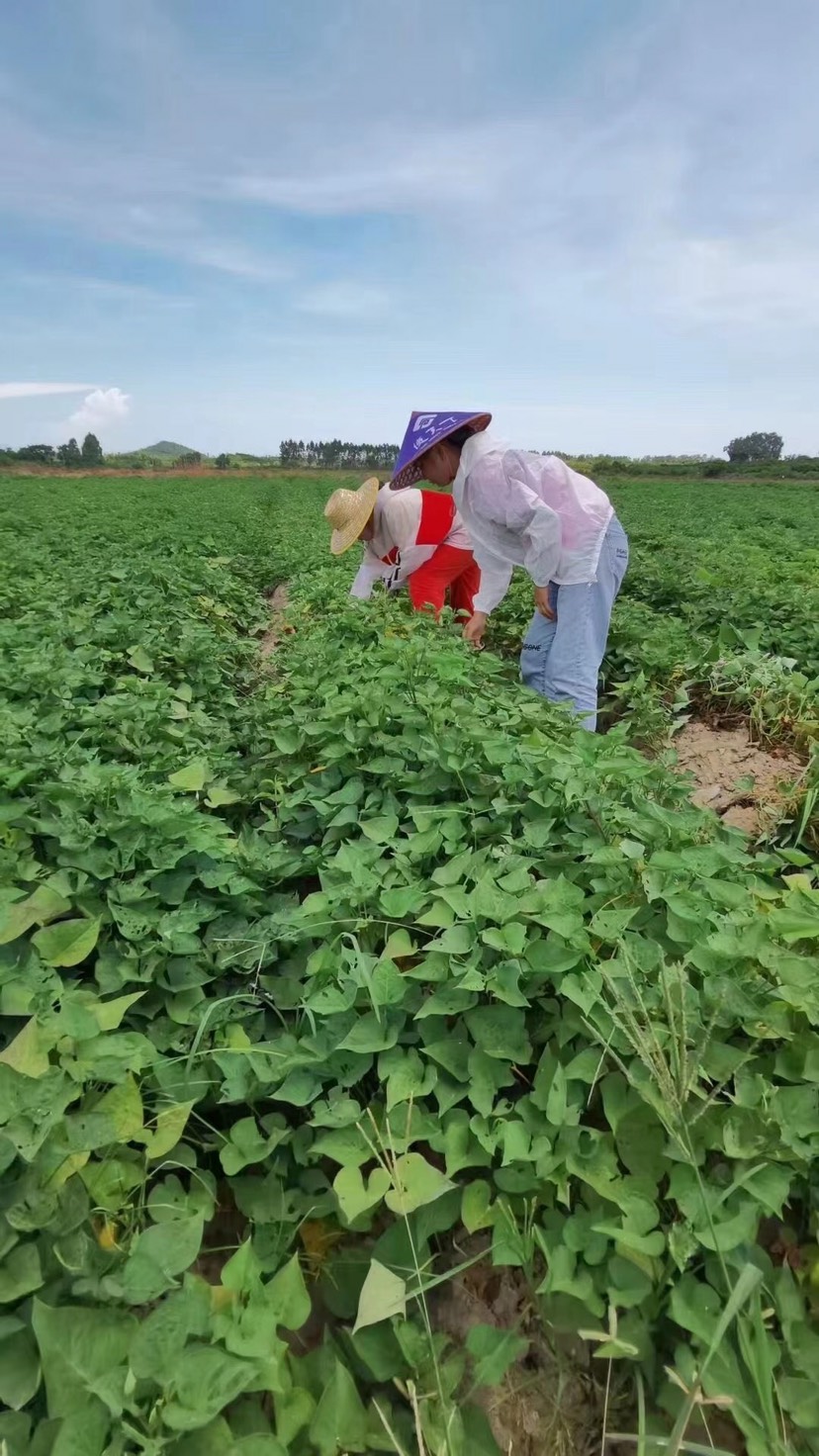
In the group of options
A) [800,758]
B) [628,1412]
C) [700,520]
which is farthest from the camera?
[700,520]

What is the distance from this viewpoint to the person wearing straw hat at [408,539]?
15.1 feet

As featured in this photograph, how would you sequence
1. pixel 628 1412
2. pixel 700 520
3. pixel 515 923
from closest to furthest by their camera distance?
pixel 628 1412, pixel 515 923, pixel 700 520

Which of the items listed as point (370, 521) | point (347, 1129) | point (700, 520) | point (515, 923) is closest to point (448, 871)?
point (515, 923)

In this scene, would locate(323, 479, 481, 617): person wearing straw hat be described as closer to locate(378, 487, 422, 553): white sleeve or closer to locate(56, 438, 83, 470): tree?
locate(378, 487, 422, 553): white sleeve

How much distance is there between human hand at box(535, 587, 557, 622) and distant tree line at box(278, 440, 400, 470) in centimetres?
6080

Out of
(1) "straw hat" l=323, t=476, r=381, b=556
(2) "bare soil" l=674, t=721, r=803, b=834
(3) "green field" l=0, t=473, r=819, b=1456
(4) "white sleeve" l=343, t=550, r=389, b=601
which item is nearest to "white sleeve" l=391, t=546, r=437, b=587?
(4) "white sleeve" l=343, t=550, r=389, b=601

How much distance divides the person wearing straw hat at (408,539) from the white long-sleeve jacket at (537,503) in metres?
1.02

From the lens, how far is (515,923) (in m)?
1.63

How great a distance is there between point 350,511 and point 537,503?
1.49 metres

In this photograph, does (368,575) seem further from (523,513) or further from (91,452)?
(91,452)

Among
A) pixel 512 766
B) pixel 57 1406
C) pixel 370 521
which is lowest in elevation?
pixel 57 1406

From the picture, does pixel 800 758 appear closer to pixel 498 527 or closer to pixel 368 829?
pixel 498 527

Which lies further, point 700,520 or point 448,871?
point 700,520

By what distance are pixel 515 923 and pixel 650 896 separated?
1.03 feet
